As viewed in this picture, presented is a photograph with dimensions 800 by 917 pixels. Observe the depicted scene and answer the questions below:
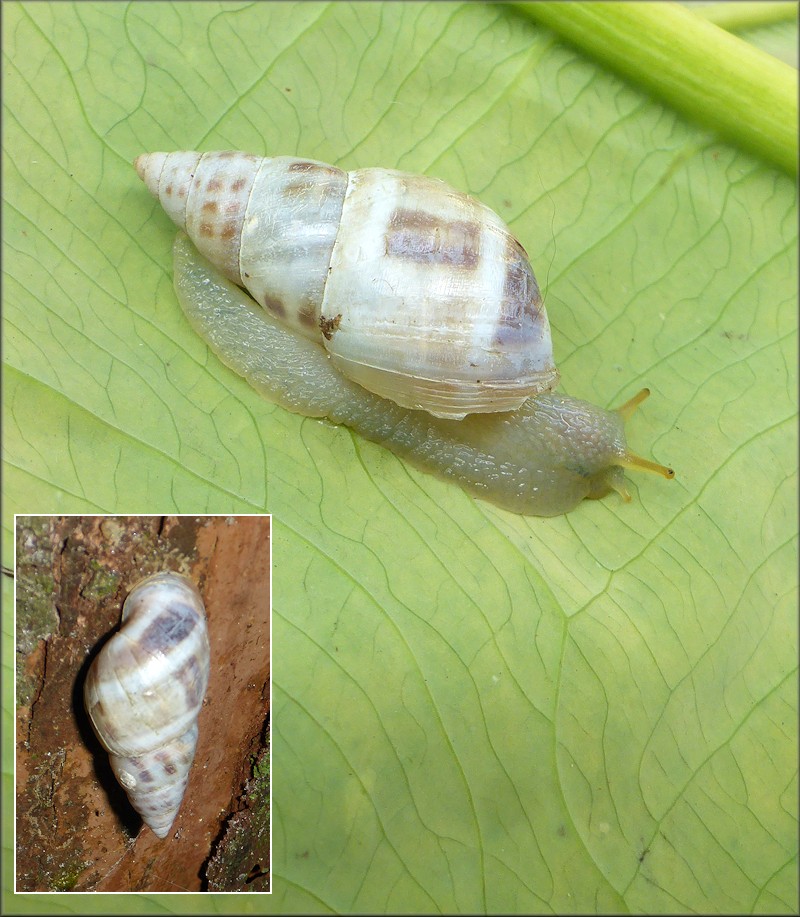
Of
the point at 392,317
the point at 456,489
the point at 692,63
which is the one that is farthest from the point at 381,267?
the point at 692,63

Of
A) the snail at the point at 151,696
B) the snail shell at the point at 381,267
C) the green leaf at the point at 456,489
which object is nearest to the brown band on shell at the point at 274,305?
the snail shell at the point at 381,267

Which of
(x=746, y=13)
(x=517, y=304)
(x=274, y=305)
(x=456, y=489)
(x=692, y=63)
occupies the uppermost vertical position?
(x=746, y=13)

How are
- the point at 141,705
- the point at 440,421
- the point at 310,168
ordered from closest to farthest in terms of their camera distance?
1. the point at 141,705
2. the point at 310,168
3. the point at 440,421

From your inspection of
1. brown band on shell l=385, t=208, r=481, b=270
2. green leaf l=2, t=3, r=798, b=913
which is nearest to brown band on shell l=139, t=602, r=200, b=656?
green leaf l=2, t=3, r=798, b=913

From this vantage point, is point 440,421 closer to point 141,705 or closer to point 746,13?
point 141,705

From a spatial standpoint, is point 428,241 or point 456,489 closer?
Result: point 428,241

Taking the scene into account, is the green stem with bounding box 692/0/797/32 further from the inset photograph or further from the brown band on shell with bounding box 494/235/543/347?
the inset photograph

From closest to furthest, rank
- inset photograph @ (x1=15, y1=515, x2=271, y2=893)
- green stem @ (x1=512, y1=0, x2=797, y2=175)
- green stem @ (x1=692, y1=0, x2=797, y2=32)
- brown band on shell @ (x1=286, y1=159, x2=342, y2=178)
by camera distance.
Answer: inset photograph @ (x1=15, y1=515, x2=271, y2=893), brown band on shell @ (x1=286, y1=159, x2=342, y2=178), green stem @ (x1=512, y1=0, x2=797, y2=175), green stem @ (x1=692, y1=0, x2=797, y2=32)
